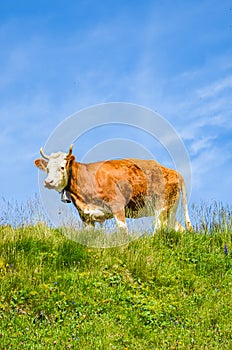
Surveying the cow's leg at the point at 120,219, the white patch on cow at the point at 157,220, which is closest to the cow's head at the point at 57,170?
the cow's leg at the point at 120,219

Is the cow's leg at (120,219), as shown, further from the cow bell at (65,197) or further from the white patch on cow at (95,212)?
the cow bell at (65,197)

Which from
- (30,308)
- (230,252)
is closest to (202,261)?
(230,252)

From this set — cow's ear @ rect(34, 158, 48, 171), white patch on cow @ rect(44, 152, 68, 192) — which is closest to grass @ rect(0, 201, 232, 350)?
white patch on cow @ rect(44, 152, 68, 192)

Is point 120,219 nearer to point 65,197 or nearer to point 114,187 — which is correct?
point 114,187

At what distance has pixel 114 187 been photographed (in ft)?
44.5

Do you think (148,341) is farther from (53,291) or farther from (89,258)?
(89,258)

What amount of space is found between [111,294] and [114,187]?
3888 millimetres

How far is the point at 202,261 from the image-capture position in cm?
1250

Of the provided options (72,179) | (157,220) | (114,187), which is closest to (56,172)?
(72,179)

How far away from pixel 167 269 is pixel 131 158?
3.96 metres

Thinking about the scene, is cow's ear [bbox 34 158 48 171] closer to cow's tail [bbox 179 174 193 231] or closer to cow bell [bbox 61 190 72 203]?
cow bell [bbox 61 190 72 203]

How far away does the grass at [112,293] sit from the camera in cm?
878

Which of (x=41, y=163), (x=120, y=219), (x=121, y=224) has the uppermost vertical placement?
(x=41, y=163)

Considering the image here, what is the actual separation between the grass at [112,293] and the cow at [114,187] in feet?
3.22
